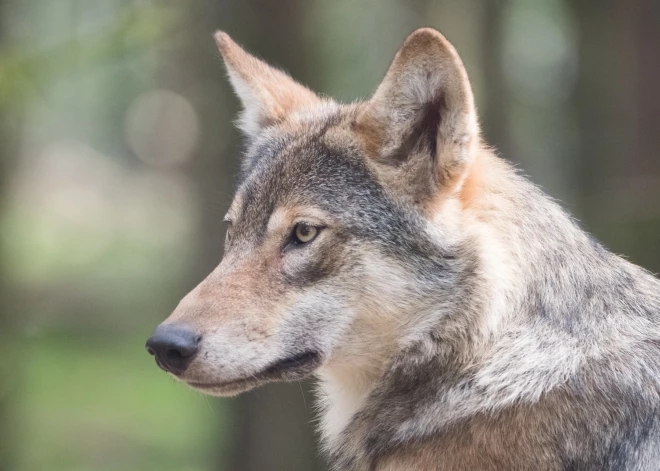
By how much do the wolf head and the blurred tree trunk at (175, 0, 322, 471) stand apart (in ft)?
12.0

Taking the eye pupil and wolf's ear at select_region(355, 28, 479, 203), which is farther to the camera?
the eye pupil

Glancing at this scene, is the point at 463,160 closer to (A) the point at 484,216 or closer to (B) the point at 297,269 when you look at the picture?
(A) the point at 484,216

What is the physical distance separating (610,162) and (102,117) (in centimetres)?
1338

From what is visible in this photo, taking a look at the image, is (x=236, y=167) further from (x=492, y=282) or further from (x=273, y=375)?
(x=492, y=282)

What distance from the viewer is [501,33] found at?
12242 mm

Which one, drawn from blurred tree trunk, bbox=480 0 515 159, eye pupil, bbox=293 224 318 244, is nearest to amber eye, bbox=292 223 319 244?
eye pupil, bbox=293 224 318 244

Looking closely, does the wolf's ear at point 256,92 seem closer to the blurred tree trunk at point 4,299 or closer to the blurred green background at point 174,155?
the blurred green background at point 174,155

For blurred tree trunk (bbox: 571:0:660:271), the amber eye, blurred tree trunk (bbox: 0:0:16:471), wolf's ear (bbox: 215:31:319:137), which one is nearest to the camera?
the amber eye

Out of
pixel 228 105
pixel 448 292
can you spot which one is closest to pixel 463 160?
pixel 448 292

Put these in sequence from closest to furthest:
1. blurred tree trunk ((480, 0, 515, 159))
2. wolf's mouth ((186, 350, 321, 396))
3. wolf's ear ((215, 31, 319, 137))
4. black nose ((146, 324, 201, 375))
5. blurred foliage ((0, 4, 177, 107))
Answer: black nose ((146, 324, 201, 375)) < wolf's mouth ((186, 350, 321, 396)) < wolf's ear ((215, 31, 319, 137)) < blurred foliage ((0, 4, 177, 107)) < blurred tree trunk ((480, 0, 515, 159))

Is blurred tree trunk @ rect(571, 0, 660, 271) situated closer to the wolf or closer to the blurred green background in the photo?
the blurred green background

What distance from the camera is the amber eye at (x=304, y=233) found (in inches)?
150

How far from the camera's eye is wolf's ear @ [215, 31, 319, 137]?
4679 millimetres

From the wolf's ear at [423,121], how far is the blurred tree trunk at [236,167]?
3.77m
